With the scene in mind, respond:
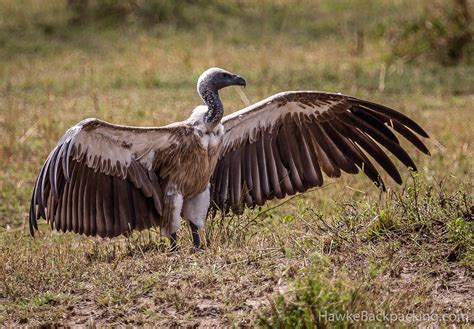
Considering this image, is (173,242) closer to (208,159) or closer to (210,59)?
(208,159)

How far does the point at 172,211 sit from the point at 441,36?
296 inches

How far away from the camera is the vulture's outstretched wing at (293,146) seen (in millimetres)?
6594

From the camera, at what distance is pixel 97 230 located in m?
6.30

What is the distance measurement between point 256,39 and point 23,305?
30.5 feet

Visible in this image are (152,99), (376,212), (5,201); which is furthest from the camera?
(152,99)

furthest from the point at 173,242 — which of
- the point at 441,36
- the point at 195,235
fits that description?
the point at 441,36

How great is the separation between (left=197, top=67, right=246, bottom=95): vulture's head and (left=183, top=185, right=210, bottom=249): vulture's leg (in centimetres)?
68

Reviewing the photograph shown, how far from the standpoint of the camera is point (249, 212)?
682cm

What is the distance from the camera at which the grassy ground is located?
198 inches

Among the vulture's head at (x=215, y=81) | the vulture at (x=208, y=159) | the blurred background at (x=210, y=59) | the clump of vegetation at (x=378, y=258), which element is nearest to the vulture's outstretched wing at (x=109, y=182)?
the vulture at (x=208, y=159)

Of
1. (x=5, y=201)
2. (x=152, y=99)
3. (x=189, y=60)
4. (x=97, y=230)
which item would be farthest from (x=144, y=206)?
(x=189, y=60)

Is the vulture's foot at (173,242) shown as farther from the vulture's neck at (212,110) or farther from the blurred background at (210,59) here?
the blurred background at (210,59)

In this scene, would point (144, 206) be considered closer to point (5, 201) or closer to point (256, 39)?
point (5, 201)

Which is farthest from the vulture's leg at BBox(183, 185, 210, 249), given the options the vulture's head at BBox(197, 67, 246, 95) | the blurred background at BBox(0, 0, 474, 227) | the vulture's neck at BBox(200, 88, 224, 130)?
the blurred background at BBox(0, 0, 474, 227)
